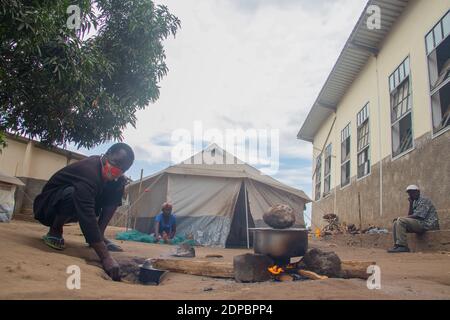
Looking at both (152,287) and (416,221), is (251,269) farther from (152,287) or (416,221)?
(416,221)

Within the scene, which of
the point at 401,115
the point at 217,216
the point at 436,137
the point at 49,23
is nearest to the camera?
the point at 49,23

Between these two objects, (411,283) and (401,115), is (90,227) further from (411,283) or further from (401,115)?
(401,115)

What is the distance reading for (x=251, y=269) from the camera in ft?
11.3

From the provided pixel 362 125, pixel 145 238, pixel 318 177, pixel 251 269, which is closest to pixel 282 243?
pixel 251 269

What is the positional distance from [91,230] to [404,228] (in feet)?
17.5

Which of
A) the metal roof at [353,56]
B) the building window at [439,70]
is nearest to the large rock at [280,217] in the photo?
the building window at [439,70]

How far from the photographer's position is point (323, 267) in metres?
3.43

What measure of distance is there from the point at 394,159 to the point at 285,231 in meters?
6.12

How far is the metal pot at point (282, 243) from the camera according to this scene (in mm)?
3570

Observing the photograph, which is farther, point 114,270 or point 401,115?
point 401,115

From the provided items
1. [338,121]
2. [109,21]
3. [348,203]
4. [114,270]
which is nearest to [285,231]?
[114,270]

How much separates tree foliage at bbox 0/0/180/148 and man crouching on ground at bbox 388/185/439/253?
528 cm

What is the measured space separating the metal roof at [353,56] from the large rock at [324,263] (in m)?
7.33

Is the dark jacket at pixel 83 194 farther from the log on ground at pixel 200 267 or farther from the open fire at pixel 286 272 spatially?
the open fire at pixel 286 272
